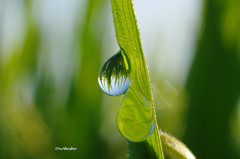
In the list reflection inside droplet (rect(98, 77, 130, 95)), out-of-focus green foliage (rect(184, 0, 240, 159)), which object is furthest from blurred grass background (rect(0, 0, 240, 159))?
reflection inside droplet (rect(98, 77, 130, 95))

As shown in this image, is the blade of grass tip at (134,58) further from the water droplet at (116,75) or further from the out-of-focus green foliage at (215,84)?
the out-of-focus green foliage at (215,84)

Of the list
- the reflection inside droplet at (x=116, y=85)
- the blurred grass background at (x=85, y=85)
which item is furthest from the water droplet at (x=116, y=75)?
the blurred grass background at (x=85, y=85)

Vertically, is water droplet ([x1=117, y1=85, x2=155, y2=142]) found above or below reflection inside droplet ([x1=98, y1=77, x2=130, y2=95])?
below

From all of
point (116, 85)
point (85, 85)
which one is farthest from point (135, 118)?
point (85, 85)

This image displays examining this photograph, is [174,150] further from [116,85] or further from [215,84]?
[215,84]

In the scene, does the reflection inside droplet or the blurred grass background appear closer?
the reflection inside droplet

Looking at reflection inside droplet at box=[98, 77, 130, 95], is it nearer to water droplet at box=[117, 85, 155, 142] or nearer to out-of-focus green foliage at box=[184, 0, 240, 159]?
water droplet at box=[117, 85, 155, 142]
